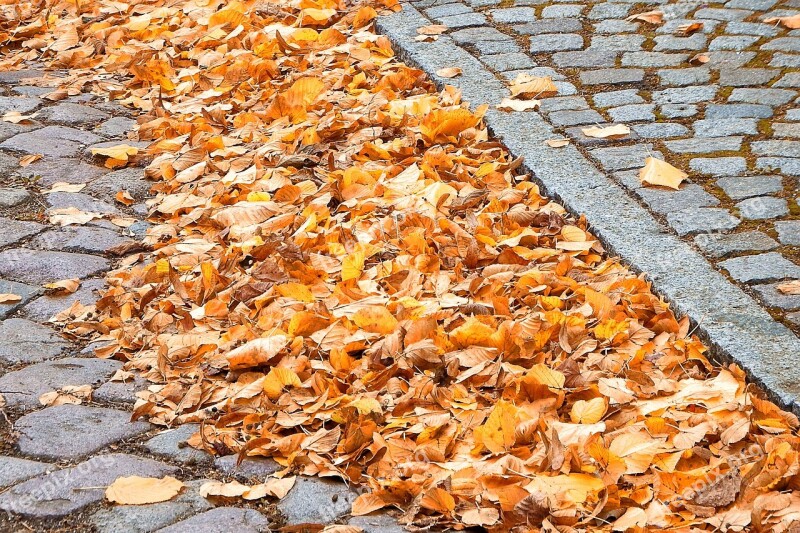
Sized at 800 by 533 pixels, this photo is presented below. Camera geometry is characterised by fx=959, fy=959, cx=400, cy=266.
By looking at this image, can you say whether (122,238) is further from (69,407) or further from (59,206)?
(69,407)

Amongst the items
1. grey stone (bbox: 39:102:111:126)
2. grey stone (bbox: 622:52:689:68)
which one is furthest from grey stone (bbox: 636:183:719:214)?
grey stone (bbox: 39:102:111:126)

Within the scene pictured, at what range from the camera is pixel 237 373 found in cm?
244

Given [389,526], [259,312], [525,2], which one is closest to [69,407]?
[259,312]

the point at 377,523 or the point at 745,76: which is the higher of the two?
the point at 745,76

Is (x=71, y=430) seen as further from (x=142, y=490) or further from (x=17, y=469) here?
(x=142, y=490)

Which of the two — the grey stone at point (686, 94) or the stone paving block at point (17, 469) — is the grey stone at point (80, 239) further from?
the grey stone at point (686, 94)

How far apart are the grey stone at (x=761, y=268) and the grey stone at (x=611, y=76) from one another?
56.3 inches

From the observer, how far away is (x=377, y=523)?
1.93 metres

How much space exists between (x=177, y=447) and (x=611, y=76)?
266cm

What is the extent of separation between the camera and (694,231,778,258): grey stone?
112 inches

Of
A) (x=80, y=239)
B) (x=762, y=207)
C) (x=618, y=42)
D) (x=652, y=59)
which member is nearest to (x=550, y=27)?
(x=618, y=42)

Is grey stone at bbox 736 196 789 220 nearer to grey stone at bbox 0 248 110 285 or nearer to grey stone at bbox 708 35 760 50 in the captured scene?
grey stone at bbox 708 35 760 50

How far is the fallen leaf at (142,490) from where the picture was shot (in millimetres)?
1943

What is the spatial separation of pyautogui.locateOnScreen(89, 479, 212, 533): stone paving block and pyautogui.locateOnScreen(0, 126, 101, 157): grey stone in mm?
2219
